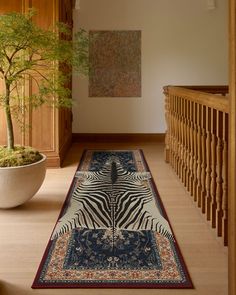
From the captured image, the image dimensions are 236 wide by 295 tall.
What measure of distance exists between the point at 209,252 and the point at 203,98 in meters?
Answer: 1.16

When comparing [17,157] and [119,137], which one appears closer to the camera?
[17,157]

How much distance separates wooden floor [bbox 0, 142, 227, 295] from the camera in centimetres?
209

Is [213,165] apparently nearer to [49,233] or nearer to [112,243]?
[112,243]

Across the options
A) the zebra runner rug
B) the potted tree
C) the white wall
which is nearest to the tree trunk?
the potted tree

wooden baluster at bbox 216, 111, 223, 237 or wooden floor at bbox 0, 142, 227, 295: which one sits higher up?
wooden baluster at bbox 216, 111, 223, 237

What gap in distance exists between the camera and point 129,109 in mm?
7312

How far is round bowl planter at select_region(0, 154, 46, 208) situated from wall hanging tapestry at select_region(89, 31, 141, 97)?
4049 mm

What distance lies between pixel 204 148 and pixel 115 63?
4364 mm

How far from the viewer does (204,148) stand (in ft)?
10.4

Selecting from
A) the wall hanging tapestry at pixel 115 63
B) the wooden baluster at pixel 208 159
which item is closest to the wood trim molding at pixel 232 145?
the wooden baluster at pixel 208 159

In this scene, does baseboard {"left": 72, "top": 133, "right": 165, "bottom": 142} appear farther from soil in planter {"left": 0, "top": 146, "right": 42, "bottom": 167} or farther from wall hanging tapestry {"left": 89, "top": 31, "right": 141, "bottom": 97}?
soil in planter {"left": 0, "top": 146, "right": 42, "bottom": 167}

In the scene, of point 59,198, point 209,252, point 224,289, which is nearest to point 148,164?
point 59,198

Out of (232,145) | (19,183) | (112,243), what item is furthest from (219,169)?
(19,183)

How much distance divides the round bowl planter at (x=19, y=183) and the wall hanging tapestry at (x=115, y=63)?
13.3ft
